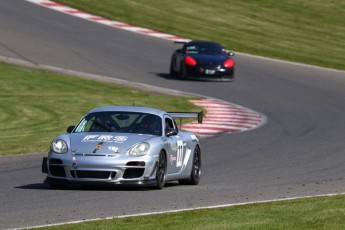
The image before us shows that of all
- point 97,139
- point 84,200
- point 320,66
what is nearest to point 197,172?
point 97,139

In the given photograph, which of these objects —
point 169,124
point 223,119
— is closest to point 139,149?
point 169,124

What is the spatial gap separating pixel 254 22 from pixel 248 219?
112 ft

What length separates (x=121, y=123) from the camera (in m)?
13.9

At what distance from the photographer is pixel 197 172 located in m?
14.9

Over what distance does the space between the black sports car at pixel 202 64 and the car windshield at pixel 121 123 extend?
59.5ft

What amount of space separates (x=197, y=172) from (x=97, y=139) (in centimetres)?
224

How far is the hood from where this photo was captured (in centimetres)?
1293

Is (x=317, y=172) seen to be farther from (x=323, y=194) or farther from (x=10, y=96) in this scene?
(x=10, y=96)

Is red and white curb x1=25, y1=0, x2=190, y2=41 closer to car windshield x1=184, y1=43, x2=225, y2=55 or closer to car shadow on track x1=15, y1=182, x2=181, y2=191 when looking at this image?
car windshield x1=184, y1=43, x2=225, y2=55

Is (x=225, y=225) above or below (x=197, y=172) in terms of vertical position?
above

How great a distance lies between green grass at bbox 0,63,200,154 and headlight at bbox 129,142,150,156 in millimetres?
5438

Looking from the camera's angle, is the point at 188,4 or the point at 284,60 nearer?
the point at 284,60

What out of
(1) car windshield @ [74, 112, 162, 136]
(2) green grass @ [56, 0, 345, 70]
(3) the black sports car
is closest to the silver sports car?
(1) car windshield @ [74, 112, 162, 136]

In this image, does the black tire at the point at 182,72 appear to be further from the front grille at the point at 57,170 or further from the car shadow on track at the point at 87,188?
the front grille at the point at 57,170
